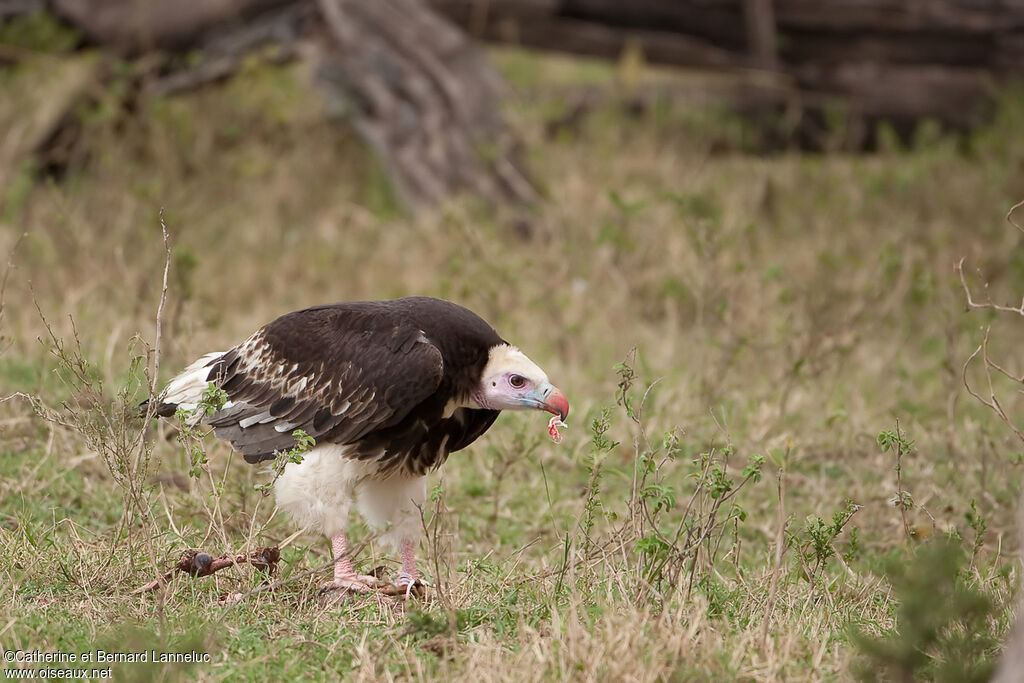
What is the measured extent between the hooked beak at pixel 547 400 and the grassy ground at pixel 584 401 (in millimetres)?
183

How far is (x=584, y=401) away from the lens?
5.63 meters

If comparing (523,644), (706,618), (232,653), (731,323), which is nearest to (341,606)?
(232,653)

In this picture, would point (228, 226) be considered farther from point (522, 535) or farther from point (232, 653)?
point (232, 653)

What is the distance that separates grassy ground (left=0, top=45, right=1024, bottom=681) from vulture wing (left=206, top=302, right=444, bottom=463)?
28 cm

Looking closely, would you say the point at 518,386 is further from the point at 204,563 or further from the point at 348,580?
the point at 204,563

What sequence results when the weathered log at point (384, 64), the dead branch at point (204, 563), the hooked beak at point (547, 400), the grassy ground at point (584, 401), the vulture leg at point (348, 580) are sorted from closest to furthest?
the grassy ground at point (584, 401) < the dead branch at point (204, 563) < the vulture leg at point (348, 580) < the hooked beak at point (547, 400) < the weathered log at point (384, 64)

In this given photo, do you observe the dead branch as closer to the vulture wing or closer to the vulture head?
the vulture wing

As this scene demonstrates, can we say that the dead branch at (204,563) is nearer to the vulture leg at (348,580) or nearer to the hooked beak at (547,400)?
the vulture leg at (348,580)

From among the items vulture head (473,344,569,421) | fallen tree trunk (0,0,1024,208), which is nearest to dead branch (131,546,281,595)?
vulture head (473,344,569,421)

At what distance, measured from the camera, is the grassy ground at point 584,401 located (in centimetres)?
315

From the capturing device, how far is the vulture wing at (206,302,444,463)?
356 centimetres

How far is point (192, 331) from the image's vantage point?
5.16 m

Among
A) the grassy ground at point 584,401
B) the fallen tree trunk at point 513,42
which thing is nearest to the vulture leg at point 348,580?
the grassy ground at point 584,401

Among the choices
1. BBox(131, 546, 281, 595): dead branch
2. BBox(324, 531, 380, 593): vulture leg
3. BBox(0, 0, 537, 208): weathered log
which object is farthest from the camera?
BBox(0, 0, 537, 208): weathered log
